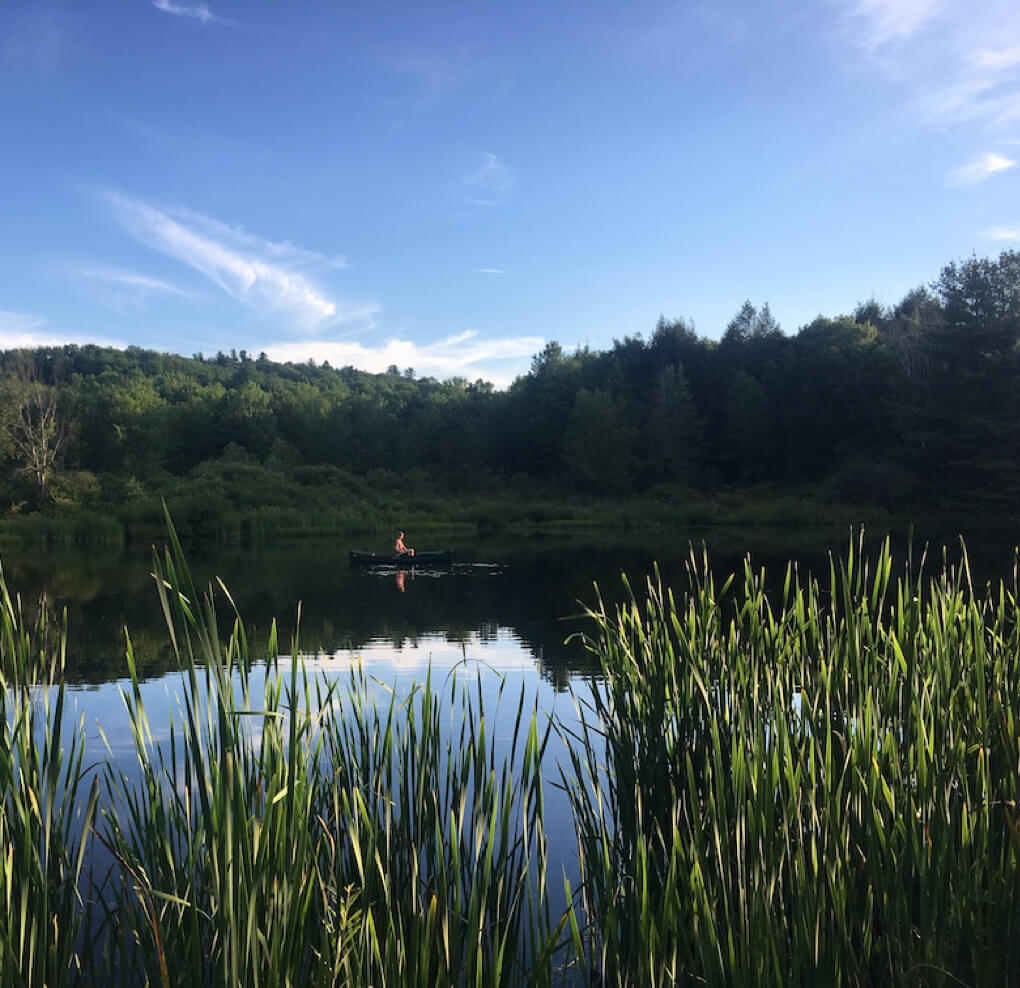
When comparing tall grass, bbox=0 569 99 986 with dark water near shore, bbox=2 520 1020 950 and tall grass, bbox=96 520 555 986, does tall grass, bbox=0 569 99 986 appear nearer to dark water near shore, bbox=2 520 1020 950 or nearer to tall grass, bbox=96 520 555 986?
tall grass, bbox=96 520 555 986

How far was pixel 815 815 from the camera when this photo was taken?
94.4 inches

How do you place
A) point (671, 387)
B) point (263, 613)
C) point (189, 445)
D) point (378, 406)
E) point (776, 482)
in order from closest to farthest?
1. point (263, 613)
2. point (776, 482)
3. point (671, 387)
4. point (189, 445)
5. point (378, 406)

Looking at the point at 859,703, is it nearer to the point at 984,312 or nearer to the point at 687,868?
the point at 687,868

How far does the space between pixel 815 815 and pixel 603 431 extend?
160 feet

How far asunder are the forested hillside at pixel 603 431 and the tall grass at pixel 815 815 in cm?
3146

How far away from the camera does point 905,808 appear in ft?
7.99

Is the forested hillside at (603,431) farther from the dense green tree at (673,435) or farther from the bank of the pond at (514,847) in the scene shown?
the bank of the pond at (514,847)

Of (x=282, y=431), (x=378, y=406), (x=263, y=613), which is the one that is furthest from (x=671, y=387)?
(x=263, y=613)

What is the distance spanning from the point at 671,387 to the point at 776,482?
8471 millimetres

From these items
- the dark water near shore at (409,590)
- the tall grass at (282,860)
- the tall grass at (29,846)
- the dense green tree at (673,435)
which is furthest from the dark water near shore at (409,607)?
the dense green tree at (673,435)

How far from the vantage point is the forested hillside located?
114ft

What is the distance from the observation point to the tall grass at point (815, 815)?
7.44 feet

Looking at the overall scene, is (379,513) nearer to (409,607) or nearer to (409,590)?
(409,590)

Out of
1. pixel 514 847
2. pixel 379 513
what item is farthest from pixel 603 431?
pixel 514 847
